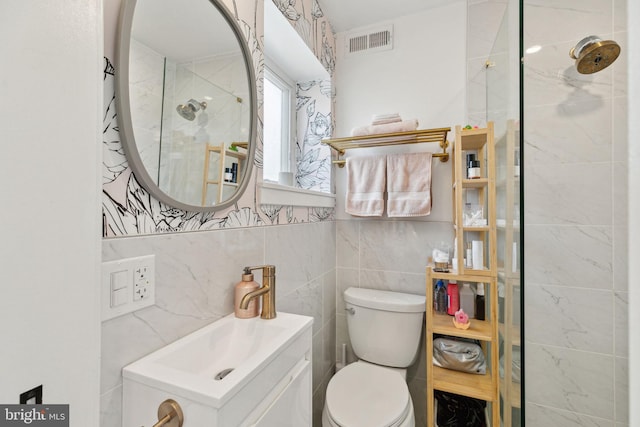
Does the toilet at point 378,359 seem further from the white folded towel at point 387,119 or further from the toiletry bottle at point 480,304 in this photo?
the white folded towel at point 387,119

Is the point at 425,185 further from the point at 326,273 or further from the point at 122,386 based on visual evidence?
the point at 122,386

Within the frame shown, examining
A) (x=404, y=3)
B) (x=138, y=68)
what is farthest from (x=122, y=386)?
(x=404, y=3)

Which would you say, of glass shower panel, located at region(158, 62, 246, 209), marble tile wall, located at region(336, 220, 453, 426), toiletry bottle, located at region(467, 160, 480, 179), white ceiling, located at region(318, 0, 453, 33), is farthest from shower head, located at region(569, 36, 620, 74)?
white ceiling, located at region(318, 0, 453, 33)

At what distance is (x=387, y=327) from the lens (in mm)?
1498

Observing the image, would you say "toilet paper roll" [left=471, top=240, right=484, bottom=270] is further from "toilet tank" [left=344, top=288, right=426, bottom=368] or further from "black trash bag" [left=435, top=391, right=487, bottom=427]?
"black trash bag" [left=435, top=391, right=487, bottom=427]

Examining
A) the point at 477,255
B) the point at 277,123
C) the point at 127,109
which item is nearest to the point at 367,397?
the point at 477,255

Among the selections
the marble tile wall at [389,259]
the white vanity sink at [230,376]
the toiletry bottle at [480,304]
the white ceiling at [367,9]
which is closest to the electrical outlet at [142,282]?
the white vanity sink at [230,376]

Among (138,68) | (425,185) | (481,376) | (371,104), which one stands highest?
(371,104)

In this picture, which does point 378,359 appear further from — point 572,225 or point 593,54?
point 593,54

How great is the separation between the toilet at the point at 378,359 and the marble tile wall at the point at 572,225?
24.2 inches

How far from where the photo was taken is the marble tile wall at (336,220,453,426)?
5.36ft

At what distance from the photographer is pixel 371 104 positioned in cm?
180

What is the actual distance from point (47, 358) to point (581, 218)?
3.51 feet
